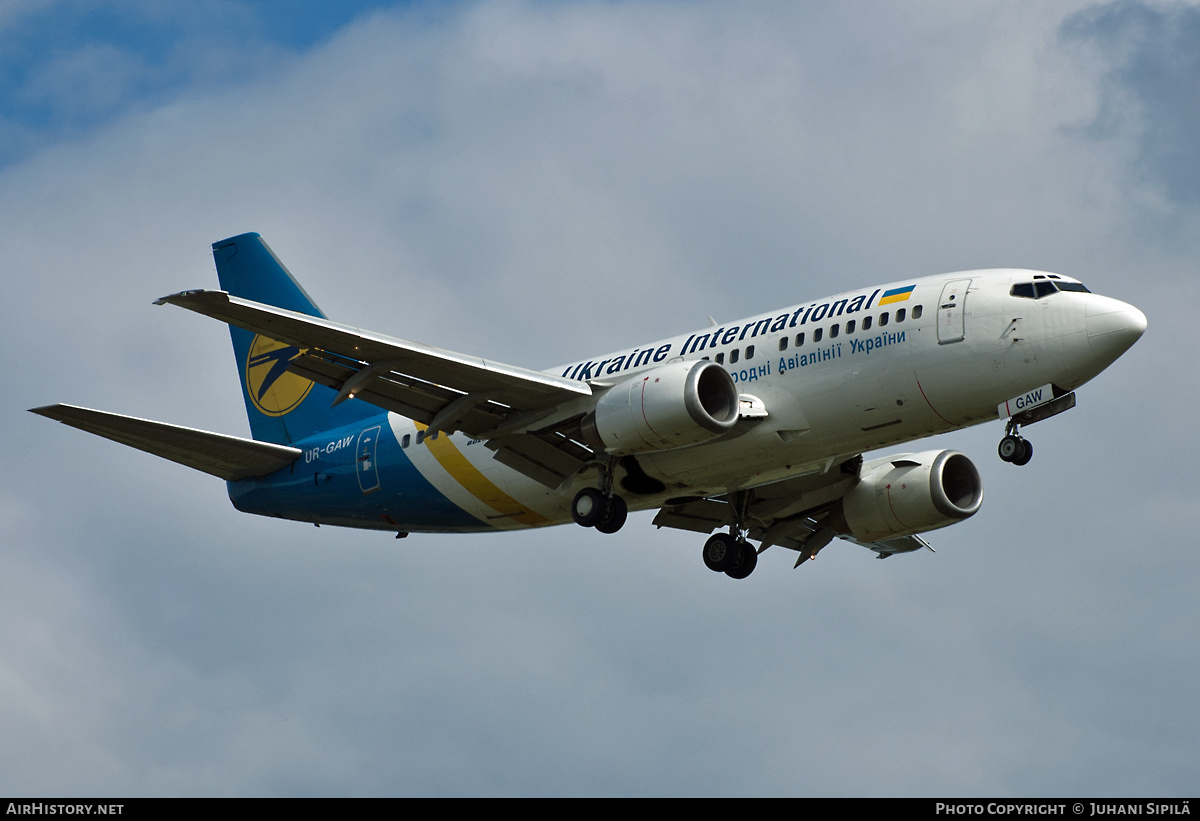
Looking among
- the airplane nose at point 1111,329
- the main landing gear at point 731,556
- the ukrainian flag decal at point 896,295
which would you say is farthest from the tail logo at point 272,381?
the airplane nose at point 1111,329

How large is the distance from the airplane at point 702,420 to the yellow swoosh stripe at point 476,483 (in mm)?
54

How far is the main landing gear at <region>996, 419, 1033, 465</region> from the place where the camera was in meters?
30.5

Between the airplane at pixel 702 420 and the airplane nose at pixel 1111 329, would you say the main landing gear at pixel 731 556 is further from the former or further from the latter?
the airplane nose at pixel 1111 329

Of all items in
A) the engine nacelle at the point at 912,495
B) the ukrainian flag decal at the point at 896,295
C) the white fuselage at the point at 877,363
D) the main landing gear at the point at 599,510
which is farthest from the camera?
the engine nacelle at the point at 912,495

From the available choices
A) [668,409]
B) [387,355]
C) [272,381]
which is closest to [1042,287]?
[668,409]

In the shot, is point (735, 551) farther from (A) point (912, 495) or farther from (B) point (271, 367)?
(B) point (271, 367)

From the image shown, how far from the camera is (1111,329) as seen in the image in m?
29.8

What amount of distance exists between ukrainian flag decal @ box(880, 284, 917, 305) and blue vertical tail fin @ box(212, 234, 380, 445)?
14.4 metres

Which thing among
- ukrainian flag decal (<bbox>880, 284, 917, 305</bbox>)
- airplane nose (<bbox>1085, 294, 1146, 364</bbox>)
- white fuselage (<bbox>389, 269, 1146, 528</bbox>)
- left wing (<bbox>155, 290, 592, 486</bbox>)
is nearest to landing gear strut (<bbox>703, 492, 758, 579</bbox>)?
white fuselage (<bbox>389, 269, 1146, 528</bbox>)

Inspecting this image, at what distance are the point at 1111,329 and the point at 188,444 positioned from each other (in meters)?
21.6

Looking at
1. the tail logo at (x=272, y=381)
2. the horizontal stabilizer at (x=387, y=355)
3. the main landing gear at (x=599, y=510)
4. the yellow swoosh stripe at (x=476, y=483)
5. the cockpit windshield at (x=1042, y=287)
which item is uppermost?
the tail logo at (x=272, y=381)

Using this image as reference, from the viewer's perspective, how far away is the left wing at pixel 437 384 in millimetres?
30391
